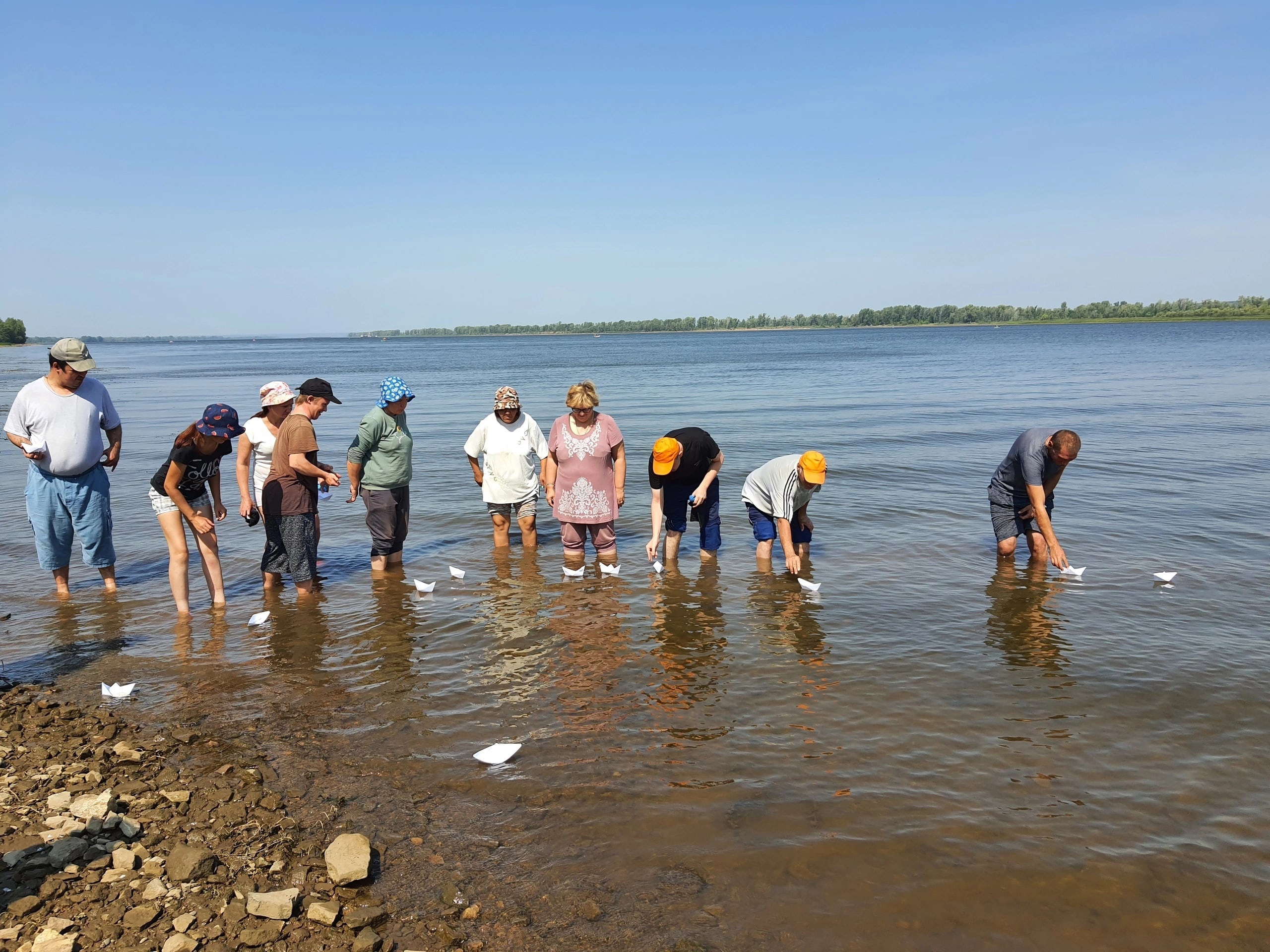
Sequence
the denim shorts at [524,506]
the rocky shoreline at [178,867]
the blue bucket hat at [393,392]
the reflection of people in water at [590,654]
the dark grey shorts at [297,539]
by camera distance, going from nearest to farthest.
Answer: the rocky shoreline at [178,867], the reflection of people in water at [590,654], the dark grey shorts at [297,539], the blue bucket hat at [393,392], the denim shorts at [524,506]

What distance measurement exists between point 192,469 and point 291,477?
2.74 feet

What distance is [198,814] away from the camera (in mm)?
3959

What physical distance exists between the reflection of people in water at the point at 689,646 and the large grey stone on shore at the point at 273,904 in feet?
7.75

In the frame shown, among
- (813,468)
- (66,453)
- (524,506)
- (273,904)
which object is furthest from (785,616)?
(66,453)

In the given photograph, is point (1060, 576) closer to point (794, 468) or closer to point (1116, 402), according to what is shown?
point (794, 468)

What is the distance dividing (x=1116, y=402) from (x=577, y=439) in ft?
76.7

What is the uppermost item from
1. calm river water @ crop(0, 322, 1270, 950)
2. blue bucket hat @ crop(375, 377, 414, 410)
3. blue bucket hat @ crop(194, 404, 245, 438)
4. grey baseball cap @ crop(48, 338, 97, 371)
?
grey baseball cap @ crop(48, 338, 97, 371)

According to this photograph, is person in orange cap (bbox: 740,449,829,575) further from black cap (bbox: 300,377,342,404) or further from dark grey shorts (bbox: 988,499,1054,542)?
black cap (bbox: 300,377,342,404)

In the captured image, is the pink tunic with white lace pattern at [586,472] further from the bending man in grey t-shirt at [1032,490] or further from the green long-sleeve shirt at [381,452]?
the bending man in grey t-shirt at [1032,490]

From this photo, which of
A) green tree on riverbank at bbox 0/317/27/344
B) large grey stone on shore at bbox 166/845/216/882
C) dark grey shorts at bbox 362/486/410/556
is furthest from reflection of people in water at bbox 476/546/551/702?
green tree on riverbank at bbox 0/317/27/344

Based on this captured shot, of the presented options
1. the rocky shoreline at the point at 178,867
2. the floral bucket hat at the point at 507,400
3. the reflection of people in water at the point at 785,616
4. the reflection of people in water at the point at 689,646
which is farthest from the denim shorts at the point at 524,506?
the rocky shoreline at the point at 178,867

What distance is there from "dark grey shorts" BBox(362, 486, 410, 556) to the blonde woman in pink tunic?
1.54 meters

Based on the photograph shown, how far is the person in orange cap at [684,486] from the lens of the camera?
298 inches

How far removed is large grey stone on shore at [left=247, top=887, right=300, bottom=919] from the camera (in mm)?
3223
